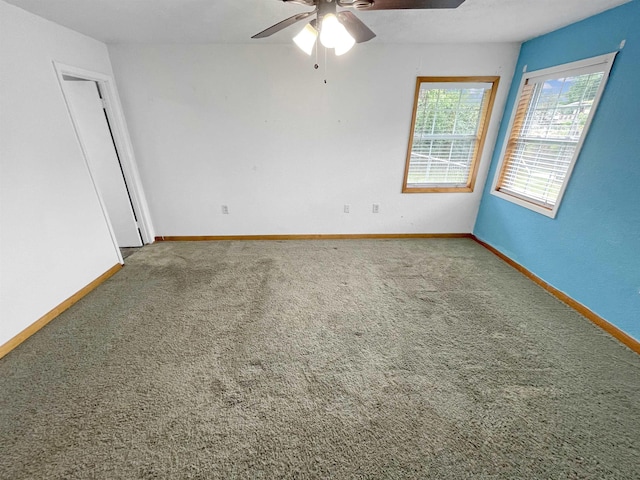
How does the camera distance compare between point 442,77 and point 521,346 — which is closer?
point 521,346

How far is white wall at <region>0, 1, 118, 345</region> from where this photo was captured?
189cm

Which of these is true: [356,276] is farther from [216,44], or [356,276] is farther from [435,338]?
[216,44]

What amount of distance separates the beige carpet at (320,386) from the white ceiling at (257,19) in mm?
2282

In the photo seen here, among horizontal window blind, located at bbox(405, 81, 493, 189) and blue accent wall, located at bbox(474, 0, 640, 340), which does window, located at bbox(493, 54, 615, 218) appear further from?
horizontal window blind, located at bbox(405, 81, 493, 189)

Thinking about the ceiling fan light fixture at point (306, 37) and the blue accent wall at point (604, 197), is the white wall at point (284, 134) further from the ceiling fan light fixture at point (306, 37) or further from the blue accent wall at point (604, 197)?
the ceiling fan light fixture at point (306, 37)

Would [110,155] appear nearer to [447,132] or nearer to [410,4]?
[410,4]

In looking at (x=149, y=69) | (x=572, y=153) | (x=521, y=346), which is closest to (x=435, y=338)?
(x=521, y=346)

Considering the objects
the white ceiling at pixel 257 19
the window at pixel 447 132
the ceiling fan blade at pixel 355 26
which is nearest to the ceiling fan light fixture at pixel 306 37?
the ceiling fan blade at pixel 355 26

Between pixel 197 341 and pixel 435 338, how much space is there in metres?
1.78

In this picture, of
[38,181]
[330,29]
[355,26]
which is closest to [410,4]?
[355,26]

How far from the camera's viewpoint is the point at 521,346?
1.92 m

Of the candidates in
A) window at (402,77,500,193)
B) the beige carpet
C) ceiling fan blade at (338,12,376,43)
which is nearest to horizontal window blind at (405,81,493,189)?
window at (402,77,500,193)

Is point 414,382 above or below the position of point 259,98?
below

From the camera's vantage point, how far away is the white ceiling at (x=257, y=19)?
6.28 ft
